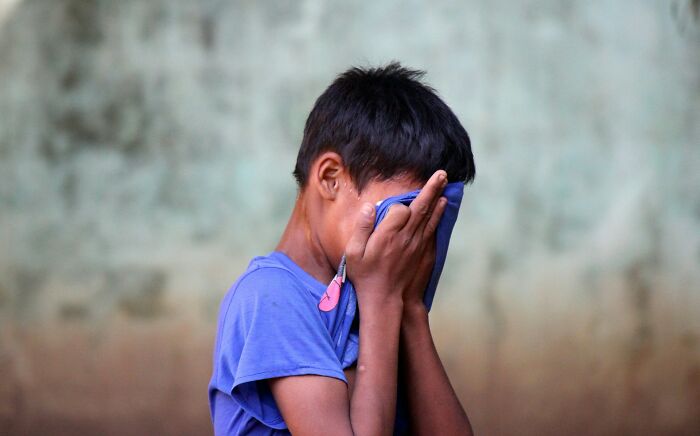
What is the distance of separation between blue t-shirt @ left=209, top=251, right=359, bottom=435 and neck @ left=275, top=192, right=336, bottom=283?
0.05 metres

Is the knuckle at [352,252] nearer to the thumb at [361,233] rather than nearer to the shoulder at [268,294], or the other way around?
the thumb at [361,233]

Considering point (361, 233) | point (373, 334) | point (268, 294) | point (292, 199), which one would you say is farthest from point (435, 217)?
point (292, 199)

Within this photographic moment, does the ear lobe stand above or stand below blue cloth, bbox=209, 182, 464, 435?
above

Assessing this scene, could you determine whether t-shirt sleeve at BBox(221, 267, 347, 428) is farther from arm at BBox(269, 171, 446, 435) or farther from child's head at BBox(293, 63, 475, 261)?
child's head at BBox(293, 63, 475, 261)

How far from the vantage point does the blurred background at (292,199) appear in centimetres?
435

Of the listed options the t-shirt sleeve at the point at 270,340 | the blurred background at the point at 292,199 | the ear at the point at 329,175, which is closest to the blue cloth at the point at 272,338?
the t-shirt sleeve at the point at 270,340

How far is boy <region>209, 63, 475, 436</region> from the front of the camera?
5.80ft

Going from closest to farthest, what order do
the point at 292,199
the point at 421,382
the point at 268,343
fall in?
the point at 268,343 < the point at 421,382 < the point at 292,199

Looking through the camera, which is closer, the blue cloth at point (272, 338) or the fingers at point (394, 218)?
the blue cloth at point (272, 338)

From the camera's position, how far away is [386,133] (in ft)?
6.45

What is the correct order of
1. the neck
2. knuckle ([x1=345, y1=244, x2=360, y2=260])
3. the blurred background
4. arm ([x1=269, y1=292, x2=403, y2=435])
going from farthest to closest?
the blurred background < the neck < knuckle ([x1=345, y1=244, x2=360, y2=260]) < arm ([x1=269, y1=292, x2=403, y2=435])

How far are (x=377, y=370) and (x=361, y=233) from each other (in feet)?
0.89

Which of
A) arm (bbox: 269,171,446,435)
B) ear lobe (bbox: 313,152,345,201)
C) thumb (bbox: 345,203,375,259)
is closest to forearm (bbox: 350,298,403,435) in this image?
arm (bbox: 269,171,446,435)

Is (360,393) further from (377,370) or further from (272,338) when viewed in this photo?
(272,338)
